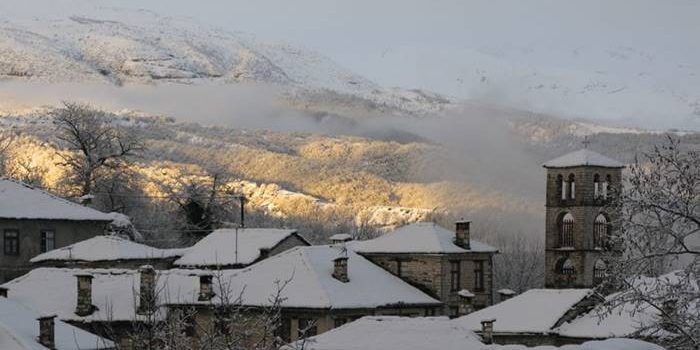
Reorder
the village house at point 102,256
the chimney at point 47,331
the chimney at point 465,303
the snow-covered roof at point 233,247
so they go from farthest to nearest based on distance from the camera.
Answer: the snow-covered roof at point 233,247 < the village house at point 102,256 < the chimney at point 465,303 < the chimney at point 47,331

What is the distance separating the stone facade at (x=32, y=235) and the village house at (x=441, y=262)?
529 inches

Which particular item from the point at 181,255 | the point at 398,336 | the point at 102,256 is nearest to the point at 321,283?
the point at 102,256

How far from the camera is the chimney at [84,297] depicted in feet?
169

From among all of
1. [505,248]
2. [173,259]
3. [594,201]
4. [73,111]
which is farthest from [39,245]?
[505,248]

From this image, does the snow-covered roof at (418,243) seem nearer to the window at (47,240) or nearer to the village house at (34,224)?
the village house at (34,224)

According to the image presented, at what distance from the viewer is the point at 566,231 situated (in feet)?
207

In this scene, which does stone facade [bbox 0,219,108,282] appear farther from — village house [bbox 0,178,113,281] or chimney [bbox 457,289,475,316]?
chimney [bbox 457,289,475,316]

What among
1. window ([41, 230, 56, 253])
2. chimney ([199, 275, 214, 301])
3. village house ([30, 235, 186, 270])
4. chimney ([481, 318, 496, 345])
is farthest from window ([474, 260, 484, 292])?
window ([41, 230, 56, 253])

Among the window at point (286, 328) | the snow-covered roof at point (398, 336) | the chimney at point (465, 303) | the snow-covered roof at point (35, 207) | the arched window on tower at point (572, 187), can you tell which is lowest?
the window at point (286, 328)

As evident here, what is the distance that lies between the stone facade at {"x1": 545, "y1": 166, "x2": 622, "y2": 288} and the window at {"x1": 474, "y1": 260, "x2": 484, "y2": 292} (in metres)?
2.55

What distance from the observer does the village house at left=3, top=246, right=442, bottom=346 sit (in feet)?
169

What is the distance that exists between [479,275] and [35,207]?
19.8 meters

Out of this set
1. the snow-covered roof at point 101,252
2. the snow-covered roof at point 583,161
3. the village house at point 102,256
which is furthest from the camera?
the snow-covered roof at point 101,252

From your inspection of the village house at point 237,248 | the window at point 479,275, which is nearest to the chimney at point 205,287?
the village house at point 237,248
